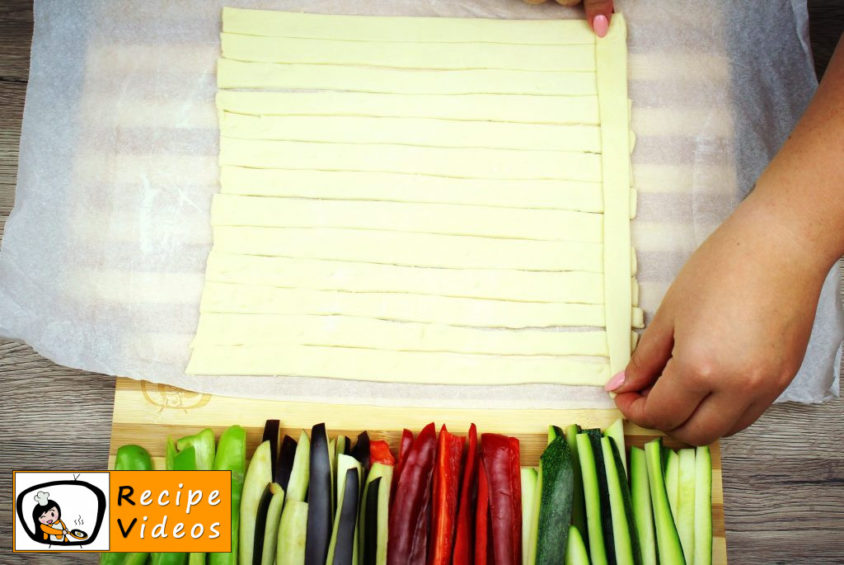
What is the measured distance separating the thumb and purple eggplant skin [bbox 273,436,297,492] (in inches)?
38.8

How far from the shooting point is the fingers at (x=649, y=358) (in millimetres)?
1852

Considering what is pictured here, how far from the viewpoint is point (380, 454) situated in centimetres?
204

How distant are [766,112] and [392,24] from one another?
1307mm

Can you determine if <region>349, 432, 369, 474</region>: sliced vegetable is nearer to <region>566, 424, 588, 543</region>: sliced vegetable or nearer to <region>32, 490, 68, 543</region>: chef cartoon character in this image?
<region>566, 424, 588, 543</region>: sliced vegetable

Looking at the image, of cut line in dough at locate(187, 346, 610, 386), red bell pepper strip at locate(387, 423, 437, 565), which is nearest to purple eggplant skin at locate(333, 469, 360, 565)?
red bell pepper strip at locate(387, 423, 437, 565)

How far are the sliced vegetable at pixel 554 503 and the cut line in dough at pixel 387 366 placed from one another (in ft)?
0.80

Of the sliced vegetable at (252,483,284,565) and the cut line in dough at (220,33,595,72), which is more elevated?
the cut line in dough at (220,33,595,72)

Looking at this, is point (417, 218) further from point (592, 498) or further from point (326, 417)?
point (592, 498)

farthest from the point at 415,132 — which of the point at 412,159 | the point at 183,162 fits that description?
the point at 183,162

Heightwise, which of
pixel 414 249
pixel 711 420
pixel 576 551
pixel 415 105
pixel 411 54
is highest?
pixel 411 54

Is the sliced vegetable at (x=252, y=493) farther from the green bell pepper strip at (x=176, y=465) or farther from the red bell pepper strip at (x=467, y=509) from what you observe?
the red bell pepper strip at (x=467, y=509)

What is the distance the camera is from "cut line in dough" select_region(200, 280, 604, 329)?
2.16m

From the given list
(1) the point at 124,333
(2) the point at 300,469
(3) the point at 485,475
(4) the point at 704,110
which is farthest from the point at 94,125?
(4) the point at 704,110

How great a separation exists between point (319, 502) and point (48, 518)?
872mm
